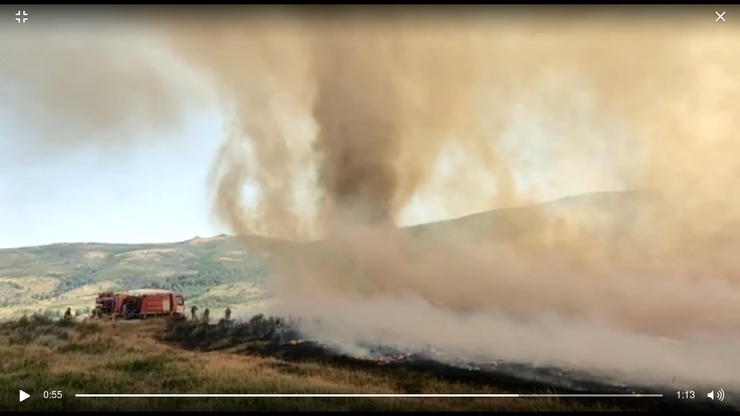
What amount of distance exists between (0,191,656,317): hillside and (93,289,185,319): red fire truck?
31 mm

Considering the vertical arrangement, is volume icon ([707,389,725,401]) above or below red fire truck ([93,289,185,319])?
below

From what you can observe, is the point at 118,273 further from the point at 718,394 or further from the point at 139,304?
the point at 718,394

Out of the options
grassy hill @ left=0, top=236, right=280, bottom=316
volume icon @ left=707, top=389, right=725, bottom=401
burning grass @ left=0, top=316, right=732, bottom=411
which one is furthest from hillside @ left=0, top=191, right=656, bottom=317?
volume icon @ left=707, top=389, right=725, bottom=401

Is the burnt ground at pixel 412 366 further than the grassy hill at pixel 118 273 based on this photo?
No

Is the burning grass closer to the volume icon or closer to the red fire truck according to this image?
the red fire truck

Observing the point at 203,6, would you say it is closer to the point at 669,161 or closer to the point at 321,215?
the point at 321,215

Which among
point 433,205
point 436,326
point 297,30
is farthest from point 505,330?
point 297,30

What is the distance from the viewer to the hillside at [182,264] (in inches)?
86.9

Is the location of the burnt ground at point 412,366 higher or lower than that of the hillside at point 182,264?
lower

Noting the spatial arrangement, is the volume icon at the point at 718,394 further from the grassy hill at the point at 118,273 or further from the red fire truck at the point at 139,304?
the red fire truck at the point at 139,304

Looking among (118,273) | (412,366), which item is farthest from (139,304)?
(412,366)

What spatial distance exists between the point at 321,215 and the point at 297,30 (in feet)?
2.65

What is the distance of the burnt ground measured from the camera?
2049mm

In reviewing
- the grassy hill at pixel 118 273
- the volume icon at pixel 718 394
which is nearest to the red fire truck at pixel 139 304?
the grassy hill at pixel 118 273
